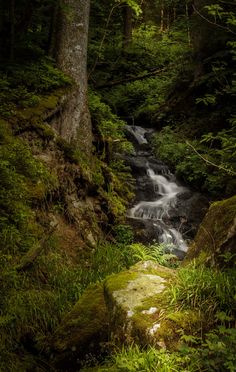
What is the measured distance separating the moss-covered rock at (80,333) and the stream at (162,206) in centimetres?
371

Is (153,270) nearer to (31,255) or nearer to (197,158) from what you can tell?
(31,255)

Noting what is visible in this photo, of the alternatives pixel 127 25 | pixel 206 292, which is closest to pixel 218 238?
pixel 206 292

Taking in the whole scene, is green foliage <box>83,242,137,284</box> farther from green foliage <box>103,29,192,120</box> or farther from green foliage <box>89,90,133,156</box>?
green foliage <box>103,29,192,120</box>

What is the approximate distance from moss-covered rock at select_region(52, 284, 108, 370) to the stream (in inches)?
146

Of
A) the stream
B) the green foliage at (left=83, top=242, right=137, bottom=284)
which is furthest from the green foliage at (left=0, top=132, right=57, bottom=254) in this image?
the stream

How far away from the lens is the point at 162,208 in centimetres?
1039

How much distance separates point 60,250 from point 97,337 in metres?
2.07

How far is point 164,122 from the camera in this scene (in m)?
15.1

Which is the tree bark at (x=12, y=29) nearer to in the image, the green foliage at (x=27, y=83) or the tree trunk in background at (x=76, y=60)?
the green foliage at (x=27, y=83)

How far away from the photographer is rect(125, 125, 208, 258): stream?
9172 mm

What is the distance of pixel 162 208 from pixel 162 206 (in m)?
0.13

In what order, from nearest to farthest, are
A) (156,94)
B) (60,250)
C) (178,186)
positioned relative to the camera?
(60,250) → (178,186) → (156,94)

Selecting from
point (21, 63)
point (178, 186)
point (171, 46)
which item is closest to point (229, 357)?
point (21, 63)

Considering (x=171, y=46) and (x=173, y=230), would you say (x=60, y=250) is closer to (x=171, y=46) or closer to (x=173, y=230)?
(x=173, y=230)
